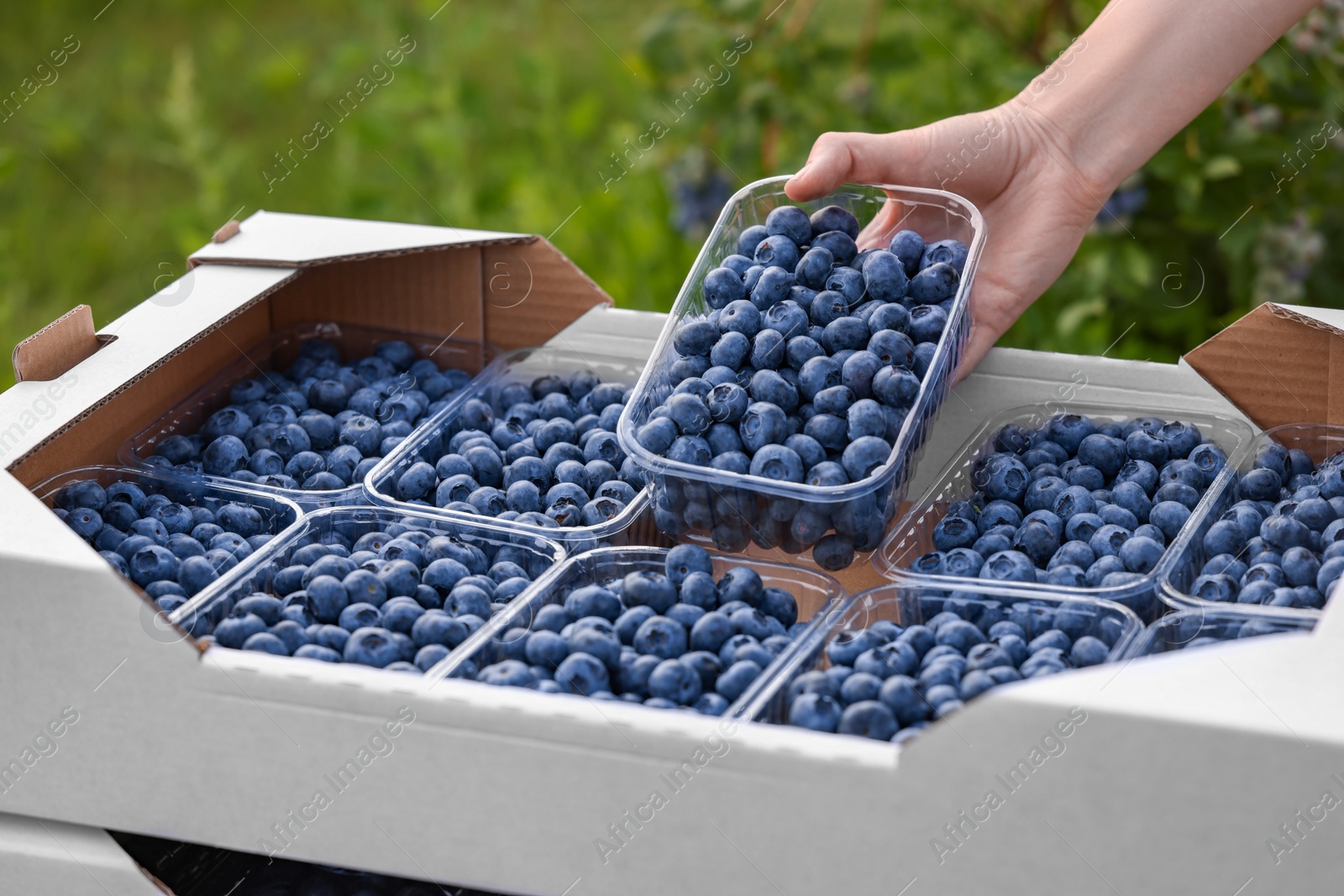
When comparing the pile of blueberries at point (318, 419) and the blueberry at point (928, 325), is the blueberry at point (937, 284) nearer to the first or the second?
the blueberry at point (928, 325)

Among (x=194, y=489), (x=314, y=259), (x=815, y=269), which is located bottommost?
(x=194, y=489)

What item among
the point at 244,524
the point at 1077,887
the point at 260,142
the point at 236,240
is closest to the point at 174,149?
the point at 260,142

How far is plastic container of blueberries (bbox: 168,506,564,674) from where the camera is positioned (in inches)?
48.3

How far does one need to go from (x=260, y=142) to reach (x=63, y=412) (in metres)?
3.18

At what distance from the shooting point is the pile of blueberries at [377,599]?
117 cm

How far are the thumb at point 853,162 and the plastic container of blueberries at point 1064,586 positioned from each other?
1.13 feet

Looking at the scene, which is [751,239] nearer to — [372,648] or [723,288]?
[723,288]

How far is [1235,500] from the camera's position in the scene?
56.6 inches

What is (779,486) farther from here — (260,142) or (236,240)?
(260,142)

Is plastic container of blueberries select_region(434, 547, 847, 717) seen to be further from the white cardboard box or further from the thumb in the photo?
the thumb

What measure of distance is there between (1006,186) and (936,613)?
0.75 metres

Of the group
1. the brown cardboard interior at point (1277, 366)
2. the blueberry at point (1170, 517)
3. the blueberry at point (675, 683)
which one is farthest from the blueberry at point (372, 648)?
the brown cardboard interior at point (1277, 366)

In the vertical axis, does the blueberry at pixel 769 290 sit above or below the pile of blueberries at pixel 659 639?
above

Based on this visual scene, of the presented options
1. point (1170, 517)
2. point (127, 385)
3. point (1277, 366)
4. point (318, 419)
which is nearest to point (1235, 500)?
point (1170, 517)
